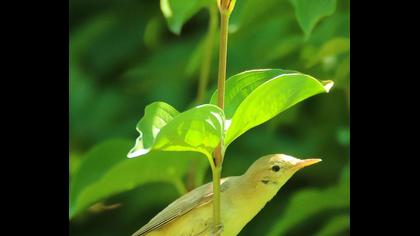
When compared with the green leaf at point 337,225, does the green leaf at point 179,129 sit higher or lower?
lower

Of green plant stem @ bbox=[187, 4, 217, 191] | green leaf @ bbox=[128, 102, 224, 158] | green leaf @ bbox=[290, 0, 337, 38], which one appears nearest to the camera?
green leaf @ bbox=[128, 102, 224, 158]

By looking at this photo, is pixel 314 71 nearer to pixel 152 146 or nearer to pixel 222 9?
pixel 222 9

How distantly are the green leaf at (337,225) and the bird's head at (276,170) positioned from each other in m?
0.50

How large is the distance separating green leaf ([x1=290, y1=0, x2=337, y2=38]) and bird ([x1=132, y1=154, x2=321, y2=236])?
26 cm

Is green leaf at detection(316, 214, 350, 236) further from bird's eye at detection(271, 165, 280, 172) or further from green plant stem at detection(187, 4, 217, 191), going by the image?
bird's eye at detection(271, 165, 280, 172)

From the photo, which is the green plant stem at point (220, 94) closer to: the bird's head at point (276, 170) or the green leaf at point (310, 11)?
the bird's head at point (276, 170)

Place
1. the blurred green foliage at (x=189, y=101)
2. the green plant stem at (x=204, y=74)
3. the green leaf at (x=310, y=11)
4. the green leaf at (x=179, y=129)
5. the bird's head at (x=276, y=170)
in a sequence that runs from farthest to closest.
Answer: the blurred green foliage at (x=189, y=101) < the green plant stem at (x=204, y=74) < the green leaf at (x=310, y=11) < the bird's head at (x=276, y=170) < the green leaf at (x=179, y=129)

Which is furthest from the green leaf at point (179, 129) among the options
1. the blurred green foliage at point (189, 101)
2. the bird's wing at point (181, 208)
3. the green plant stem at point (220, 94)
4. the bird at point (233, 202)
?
the blurred green foliage at point (189, 101)

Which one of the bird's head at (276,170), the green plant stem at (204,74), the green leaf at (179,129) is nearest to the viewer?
the green leaf at (179,129)

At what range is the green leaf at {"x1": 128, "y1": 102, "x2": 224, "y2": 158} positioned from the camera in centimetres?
72

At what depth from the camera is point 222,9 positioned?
0.79 metres

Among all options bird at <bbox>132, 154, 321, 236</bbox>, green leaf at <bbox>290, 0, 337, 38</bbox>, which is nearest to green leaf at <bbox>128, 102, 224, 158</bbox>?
bird at <bbox>132, 154, 321, 236</bbox>

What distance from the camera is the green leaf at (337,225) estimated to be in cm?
146

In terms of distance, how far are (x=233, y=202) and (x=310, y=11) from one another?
348 millimetres
